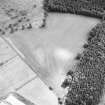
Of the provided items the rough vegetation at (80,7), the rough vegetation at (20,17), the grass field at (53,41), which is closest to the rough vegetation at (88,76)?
the grass field at (53,41)

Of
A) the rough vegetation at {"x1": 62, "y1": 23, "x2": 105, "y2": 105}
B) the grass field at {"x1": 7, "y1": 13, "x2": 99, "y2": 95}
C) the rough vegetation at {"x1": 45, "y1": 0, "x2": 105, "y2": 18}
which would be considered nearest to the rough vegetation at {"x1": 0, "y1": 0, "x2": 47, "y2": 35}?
the grass field at {"x1": 7, "y1": 13, "x2": 99, "y2": 95}

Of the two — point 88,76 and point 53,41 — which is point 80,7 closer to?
point 53,41

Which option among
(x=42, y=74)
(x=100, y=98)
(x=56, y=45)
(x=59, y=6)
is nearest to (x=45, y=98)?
(x=42, y=74)

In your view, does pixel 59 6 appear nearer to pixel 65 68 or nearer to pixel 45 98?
pixel 65 68

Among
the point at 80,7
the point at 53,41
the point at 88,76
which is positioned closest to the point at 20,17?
the point at 53,41

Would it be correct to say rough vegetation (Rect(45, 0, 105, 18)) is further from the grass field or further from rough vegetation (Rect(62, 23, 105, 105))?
rough vegetation (Rect(62, 23, 105, 105))

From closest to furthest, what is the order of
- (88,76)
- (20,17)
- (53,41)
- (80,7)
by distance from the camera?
(88,76), (53,41), (20,17), (80,7)

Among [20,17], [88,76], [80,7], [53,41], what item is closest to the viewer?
[88,76]
